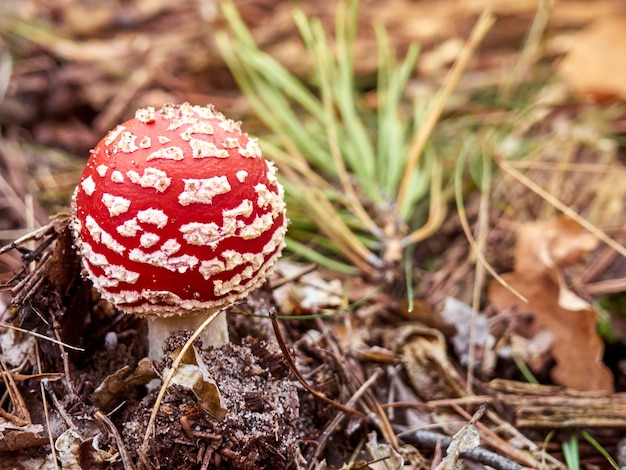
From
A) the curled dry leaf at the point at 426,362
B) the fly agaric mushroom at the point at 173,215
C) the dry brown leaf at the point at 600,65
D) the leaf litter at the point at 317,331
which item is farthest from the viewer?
the dry brown leaf at the point at 600,65

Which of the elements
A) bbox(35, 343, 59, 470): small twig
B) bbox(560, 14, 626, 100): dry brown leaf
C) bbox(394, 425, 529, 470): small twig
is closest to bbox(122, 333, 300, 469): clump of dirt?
bbox(35, 343, 59, 470): small twig

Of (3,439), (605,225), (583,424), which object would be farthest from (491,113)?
(3,439)

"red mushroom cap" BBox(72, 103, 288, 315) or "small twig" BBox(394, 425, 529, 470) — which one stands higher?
"red mushroom cap" BBox(72, 103, 288, 315)

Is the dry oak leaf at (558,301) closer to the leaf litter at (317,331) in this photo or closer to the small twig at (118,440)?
the leaf litter at (317,331)

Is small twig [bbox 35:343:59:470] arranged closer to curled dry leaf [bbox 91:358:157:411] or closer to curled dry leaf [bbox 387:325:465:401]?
curled dry leaf [bbox 91:358:157:411]

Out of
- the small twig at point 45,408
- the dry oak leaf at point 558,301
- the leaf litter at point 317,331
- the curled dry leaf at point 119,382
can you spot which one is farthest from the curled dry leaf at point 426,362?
the small twig at point 45,408

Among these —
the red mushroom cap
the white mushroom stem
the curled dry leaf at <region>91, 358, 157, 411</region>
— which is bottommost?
the curled dry leaf at <region>91, 358, 157, 411</region>

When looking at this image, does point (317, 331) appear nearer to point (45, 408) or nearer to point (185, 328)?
point (185, 328)
